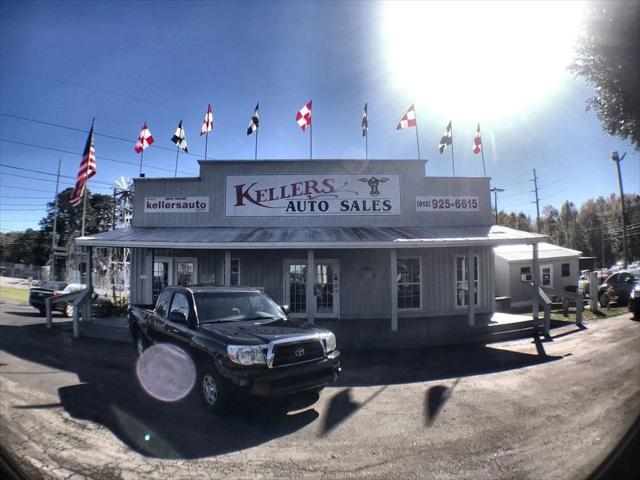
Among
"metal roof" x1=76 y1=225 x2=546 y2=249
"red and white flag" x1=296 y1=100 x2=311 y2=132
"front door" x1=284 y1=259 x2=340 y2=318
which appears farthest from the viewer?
"red and white flag" x1=296 y1=100 x2=311 y2=132

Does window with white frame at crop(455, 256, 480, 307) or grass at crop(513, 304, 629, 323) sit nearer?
grass at crop(513, 304, 629, 323)

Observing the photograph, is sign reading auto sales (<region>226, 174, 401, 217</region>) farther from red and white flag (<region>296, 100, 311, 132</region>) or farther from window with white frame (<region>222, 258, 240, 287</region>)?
red and white flag (<region>296, 100, 311, 132</region>)

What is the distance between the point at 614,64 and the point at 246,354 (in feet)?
21.2

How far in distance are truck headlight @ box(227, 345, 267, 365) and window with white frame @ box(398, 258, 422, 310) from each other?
935 cm

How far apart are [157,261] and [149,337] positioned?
7.79 meters

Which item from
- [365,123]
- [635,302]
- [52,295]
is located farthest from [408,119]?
[52,295]

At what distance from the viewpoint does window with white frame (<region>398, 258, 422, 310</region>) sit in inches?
521

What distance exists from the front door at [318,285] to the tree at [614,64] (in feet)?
28.9

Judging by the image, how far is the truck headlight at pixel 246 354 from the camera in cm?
457

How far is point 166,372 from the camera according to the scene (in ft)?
21.2

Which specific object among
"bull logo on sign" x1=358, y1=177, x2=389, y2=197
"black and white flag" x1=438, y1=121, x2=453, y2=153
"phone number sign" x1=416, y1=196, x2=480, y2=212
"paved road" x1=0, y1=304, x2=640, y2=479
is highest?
"black and white flag" x1=438, y1=121, x2=453, y2=153

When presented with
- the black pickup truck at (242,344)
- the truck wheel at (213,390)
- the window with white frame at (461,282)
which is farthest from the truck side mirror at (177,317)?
the window with white frame at (461,282)

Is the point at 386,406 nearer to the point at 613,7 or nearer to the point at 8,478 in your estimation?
the point at 8,478

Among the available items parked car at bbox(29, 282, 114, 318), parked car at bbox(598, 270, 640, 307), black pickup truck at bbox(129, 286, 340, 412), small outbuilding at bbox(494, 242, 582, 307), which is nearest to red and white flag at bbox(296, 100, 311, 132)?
black pickup truck at bbox(129, 286, 340, 412)
